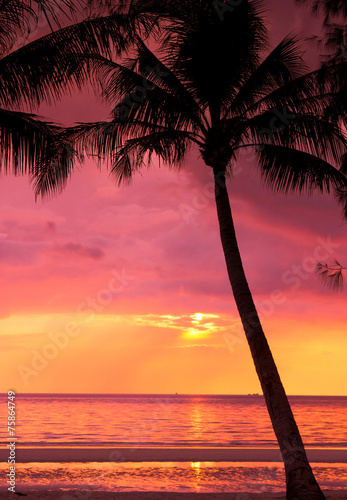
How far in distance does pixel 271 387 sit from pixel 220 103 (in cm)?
562

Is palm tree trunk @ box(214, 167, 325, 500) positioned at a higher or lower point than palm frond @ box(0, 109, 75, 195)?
lower

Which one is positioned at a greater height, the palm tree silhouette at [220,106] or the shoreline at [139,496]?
the palm tree silhouette at [220,106]

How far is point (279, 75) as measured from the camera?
11188 mm

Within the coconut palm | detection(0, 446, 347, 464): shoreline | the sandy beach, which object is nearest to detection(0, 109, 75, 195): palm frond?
the coconut palm

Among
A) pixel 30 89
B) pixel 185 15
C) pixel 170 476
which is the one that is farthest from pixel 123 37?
pixel 170 476

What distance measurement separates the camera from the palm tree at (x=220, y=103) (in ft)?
34.0

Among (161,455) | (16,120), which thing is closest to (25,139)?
(16,120)

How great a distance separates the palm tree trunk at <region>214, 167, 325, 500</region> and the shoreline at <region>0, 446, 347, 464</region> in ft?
36.9

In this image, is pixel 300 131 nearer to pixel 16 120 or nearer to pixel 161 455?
pixel 16 120

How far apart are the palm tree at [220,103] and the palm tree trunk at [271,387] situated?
2.1 inches

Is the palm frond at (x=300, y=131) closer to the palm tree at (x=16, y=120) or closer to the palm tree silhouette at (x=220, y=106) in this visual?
the palm tree silhouette at (x=220, y=106)

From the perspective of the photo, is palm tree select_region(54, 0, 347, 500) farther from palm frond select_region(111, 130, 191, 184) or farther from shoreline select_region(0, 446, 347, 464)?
shoreline select_region(0, 446, 347, 464)

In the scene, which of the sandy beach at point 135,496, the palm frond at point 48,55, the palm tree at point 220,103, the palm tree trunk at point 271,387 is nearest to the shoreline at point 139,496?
the sandy beach at point 135,496

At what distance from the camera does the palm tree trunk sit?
845 cm
